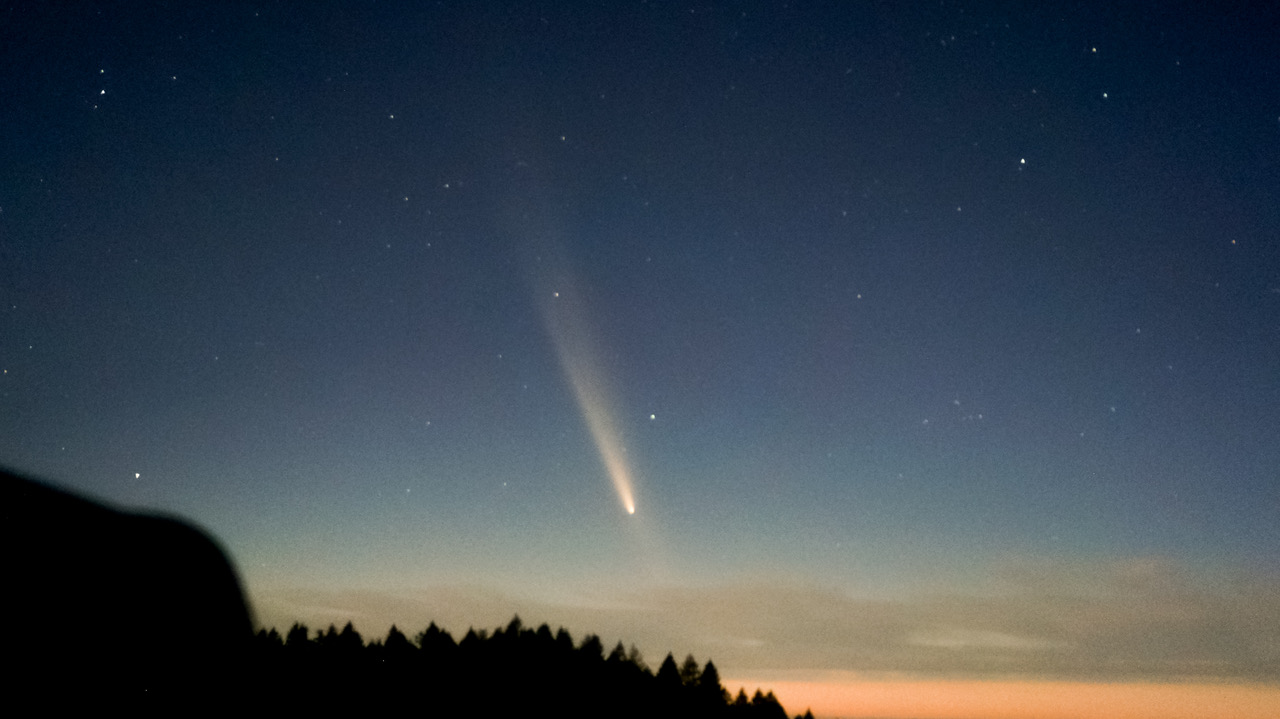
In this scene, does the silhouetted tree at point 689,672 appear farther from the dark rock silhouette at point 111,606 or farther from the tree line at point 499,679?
the dark rock silhouette at point 111,606

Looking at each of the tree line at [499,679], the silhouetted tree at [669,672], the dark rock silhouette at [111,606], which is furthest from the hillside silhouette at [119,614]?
the silhouetted tree at [669,672]

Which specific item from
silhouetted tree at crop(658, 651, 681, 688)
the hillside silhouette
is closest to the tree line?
silhouetted tree at crop(658, 651, 681, 688)

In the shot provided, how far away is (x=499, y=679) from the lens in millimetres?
44625

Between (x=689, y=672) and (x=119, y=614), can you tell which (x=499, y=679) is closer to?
(x=689, y=672)

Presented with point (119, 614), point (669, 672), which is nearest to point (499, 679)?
point (669, 672)

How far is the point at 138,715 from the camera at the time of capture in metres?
1.97

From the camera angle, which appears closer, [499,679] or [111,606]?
[111,606]

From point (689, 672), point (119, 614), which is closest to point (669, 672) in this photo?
point (689, 672)

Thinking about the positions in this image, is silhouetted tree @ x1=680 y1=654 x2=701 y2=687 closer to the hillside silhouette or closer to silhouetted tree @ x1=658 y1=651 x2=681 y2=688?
silhouetted tree @ x1=658 y1=651 x2=681 y2=688

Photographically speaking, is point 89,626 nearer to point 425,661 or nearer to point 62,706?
point 62,706

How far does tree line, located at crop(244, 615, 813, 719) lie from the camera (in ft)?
133

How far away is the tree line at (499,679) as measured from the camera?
40656 millimetres

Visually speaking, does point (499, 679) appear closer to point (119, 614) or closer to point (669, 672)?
point (669, 672)

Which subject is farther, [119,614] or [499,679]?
[499,679]
